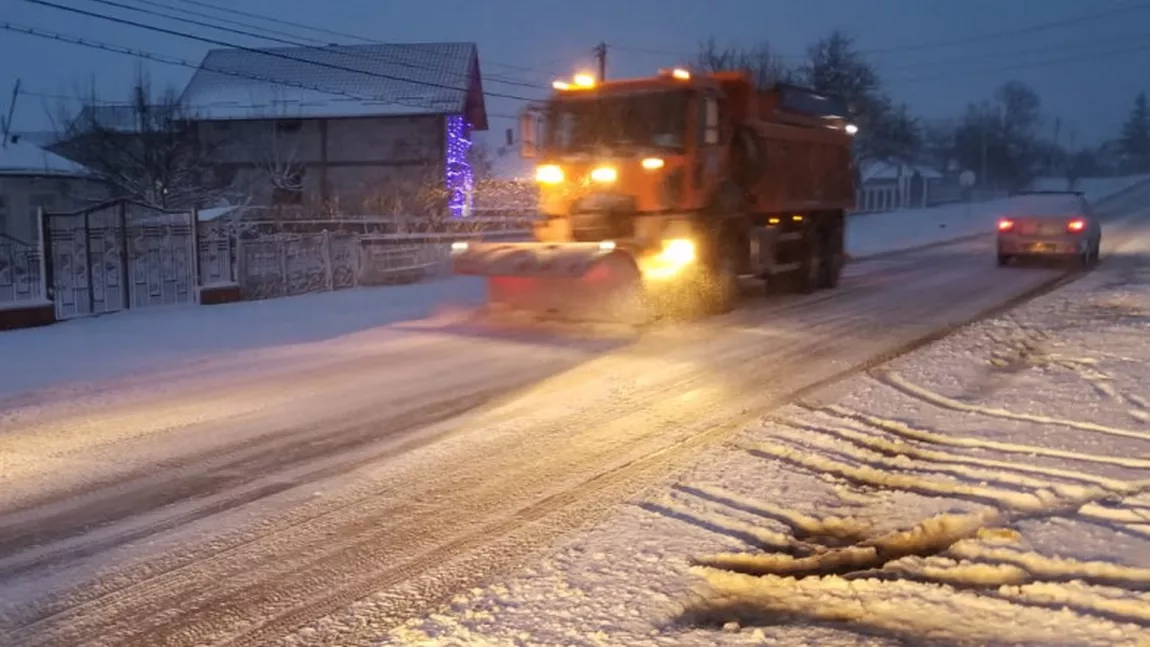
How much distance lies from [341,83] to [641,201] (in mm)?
32831

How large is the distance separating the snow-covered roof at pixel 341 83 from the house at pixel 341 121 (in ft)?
0.15

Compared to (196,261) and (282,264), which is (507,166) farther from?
(196,261)

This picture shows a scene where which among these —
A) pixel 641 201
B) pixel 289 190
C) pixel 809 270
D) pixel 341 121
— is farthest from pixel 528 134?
pixel 341 121

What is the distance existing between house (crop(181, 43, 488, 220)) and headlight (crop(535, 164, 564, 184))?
88.4 ft

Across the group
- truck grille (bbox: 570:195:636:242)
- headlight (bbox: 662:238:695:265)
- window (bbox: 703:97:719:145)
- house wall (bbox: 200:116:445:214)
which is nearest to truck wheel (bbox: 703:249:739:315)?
headlight (bbox: 662:238:695:265)

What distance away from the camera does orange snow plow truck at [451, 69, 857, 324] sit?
45.2 ft

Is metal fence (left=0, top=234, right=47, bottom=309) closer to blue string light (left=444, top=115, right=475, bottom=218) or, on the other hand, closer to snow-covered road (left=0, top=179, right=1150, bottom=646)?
snow-covered road (left=0, top=179, right=1150, bottom=646)

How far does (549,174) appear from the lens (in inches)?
607

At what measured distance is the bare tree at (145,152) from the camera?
105 feet

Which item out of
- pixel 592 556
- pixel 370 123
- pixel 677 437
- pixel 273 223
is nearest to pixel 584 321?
pixel 677 437

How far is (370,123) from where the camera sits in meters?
44.2

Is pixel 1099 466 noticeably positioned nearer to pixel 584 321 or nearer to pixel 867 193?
pixel 584 321

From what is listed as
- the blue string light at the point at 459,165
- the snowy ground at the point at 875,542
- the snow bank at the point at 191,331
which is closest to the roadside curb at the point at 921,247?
the snow bank at the point at 191,331

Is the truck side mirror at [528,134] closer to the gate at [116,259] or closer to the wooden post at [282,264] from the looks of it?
the gate at [116,259]
